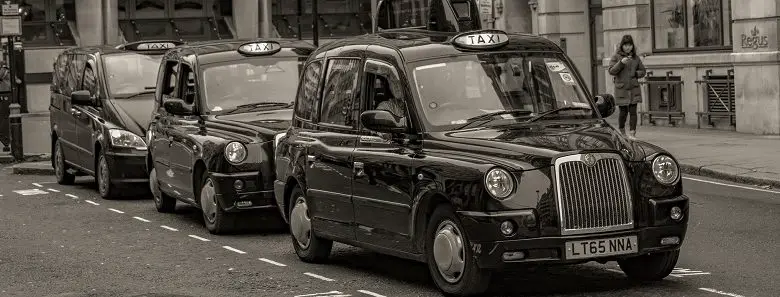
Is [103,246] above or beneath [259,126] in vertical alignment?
beneath

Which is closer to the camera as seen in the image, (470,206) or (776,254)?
(470,206)

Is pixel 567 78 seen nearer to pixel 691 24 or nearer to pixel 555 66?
pixel 555 66

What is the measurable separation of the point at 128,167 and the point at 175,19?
3242cm

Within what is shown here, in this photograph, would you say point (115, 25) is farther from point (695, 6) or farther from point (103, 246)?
point (103, 246)

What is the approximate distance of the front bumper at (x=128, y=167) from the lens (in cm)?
1936

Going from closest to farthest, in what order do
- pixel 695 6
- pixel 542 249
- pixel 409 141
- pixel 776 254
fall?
pixel 542 249 → pixel 409 141 → pixel 776 254 → pixel 695 6

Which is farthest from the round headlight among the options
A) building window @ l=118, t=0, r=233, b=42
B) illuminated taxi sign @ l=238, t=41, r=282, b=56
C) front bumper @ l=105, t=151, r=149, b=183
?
building window @ l=118, t=0, r=233, b=42

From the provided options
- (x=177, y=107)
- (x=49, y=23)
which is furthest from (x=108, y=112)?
(x=49, y=23)

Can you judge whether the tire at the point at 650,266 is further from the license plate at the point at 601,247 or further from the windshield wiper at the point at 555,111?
the windshield wiper at the point at 555,111

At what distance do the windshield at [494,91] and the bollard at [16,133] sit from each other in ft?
58.3

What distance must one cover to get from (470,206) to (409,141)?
120 centimetres

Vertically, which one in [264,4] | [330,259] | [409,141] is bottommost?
[330,259]

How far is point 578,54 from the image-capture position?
115ft

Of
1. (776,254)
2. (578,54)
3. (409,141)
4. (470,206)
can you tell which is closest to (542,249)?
(470,206)
